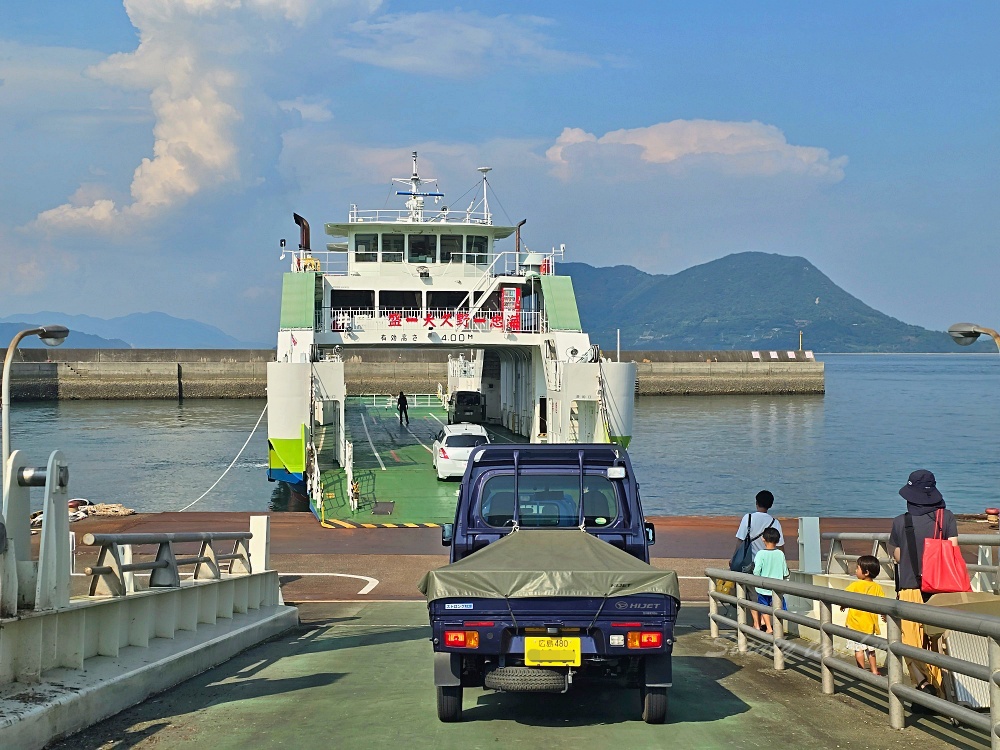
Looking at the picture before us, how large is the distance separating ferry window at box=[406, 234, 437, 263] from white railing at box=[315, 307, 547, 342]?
6.44 feet

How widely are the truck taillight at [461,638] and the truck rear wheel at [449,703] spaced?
1.15 feet

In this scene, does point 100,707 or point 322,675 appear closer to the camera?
point 100,707

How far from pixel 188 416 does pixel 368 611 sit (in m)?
58.4

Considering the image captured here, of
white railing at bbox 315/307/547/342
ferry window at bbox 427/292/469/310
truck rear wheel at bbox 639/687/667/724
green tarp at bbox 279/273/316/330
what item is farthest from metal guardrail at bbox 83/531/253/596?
ferry window at bbox 427/292/469/310

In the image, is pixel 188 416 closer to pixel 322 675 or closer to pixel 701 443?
pixel 701 443

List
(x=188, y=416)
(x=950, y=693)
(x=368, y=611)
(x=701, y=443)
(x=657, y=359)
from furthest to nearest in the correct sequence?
(x=657, y=359) < (x=188, y=416) < (x=701, y=443) < (x=368, y=611) < (x=950, y=693)

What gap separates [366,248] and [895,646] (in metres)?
27.0

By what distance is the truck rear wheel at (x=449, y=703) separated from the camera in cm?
639

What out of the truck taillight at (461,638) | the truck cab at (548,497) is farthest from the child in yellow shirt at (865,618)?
the truck taillight at (461,638)

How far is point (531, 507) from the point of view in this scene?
7953 millimetres

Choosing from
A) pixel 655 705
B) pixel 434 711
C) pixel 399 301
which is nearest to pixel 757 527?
pixel 655 705

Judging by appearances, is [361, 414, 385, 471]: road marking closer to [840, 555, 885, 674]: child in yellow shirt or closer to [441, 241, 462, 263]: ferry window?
[441, 241, 462, 263]: ferry window

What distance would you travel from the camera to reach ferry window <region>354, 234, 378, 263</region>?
31.5 m

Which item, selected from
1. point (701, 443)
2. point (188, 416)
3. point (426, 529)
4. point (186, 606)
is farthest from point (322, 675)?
point (188, 416)
